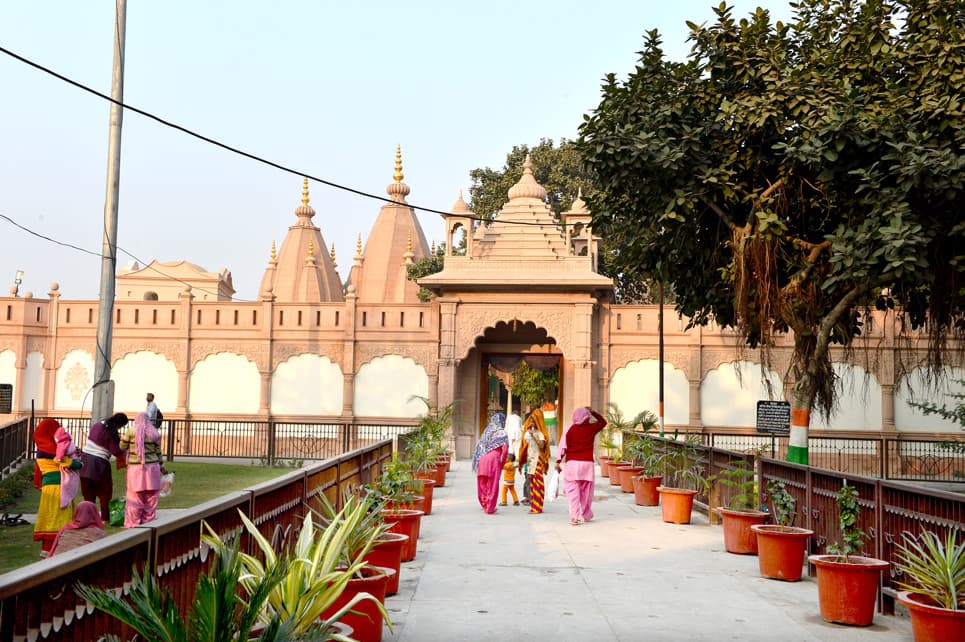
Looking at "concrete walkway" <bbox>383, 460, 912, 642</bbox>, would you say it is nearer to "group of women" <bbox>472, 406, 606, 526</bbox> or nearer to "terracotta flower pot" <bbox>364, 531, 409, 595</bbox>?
"terracotta flower pot" <bbox>364, 531, 409, 595</bbox>

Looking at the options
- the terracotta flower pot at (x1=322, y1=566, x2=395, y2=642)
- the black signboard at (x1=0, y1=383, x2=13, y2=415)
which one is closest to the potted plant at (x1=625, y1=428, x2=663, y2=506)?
the terracotta flower pot at (x1=322, y1=566, x2=395, y2=642)

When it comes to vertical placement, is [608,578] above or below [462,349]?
below

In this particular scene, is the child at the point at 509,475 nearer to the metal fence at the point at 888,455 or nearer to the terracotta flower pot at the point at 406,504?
the terracotta flower pot at the point at 406,504

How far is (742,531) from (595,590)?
2.99 m

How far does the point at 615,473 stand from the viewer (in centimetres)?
1970

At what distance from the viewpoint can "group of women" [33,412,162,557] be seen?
10.2m

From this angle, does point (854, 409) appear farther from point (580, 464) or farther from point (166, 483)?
point (166, 483)

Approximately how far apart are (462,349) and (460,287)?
1.78 metres

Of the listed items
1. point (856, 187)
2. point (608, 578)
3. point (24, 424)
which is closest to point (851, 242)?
point (856, 187)

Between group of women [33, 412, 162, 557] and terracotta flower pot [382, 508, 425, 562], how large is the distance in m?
3.73

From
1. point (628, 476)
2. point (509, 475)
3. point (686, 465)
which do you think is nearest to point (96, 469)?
point (509, 475)

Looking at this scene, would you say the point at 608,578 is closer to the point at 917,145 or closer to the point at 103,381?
the point at 917,145

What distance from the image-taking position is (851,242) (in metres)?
11.4

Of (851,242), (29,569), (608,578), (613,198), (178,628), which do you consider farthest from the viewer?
(613,198)
